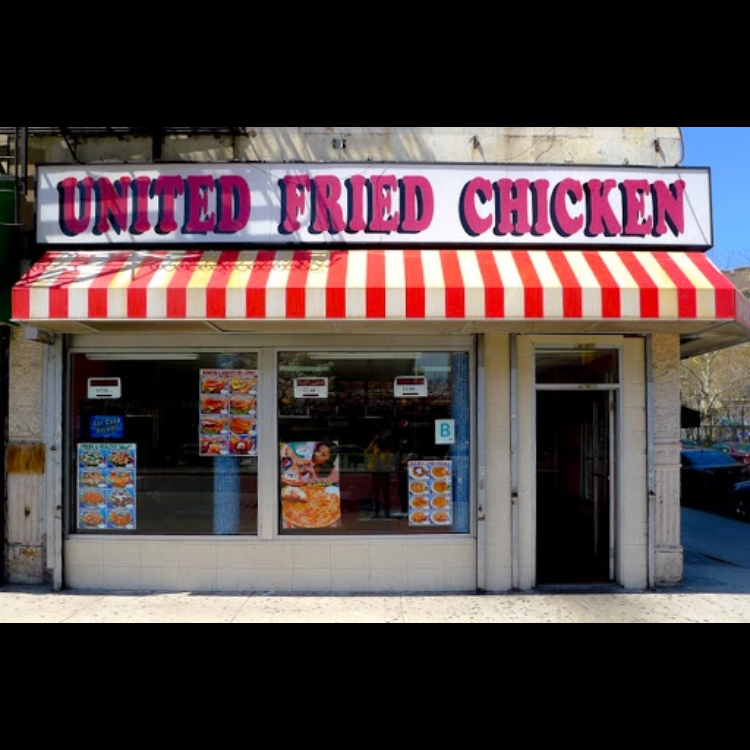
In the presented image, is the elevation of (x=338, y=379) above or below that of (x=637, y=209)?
below

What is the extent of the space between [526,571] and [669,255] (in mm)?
3786

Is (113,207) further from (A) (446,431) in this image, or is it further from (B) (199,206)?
(A) (446,431)

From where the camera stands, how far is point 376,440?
714 cm

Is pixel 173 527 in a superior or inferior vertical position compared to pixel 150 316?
inferior

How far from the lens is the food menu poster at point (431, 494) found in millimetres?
7035

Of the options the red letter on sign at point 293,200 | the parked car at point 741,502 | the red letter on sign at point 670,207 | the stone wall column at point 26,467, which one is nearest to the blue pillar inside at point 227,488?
the red letter on sign at point 293,200

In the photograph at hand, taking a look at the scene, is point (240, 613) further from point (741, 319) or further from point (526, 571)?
point (741, 319)

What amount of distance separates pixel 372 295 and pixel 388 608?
3148 millimetres

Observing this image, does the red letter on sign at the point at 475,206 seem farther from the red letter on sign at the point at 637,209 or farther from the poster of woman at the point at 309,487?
the poster of woman at the point at 309,487

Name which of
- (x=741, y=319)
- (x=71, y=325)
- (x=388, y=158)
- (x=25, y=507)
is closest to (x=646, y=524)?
(x=741, y=319)

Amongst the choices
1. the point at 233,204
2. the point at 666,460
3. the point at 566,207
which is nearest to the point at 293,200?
the point at 233,204

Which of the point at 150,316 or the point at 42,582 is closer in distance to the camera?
the point at 150,316

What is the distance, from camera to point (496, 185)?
6844 millimetres

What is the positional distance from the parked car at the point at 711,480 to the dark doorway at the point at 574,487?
19.1 feet
